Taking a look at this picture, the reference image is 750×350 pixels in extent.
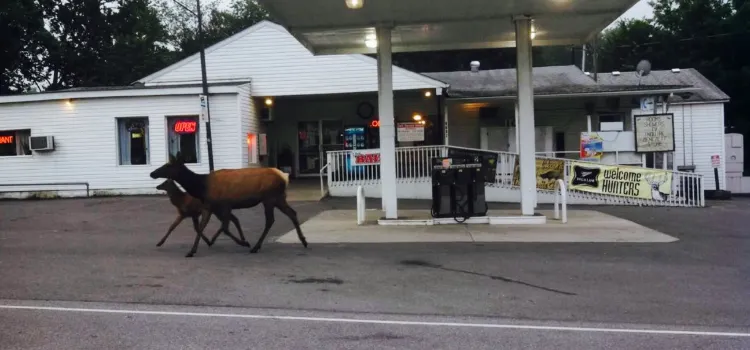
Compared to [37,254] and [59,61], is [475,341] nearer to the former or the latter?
[37,254]

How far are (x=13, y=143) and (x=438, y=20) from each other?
49.6 feet

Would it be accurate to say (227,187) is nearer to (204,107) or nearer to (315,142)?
(204,107)

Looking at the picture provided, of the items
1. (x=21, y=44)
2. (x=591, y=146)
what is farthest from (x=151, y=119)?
(x=21, y=44)

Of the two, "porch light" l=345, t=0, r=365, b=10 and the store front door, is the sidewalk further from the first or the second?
the store front door

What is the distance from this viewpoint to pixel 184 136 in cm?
2014

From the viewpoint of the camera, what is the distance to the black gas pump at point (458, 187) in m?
12.7

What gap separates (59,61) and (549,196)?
106ft

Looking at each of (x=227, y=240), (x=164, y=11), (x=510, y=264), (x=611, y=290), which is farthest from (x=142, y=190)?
(x=164, y=11)

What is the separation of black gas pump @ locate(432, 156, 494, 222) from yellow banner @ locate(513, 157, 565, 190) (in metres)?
5.50

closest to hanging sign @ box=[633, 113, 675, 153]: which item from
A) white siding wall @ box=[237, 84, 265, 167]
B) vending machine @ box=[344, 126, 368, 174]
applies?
vending machine @ box=[344, 126, 368, 174]

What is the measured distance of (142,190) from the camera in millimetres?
20000

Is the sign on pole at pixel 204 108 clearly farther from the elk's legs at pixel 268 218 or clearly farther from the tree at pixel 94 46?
the tree at pixel 94 46

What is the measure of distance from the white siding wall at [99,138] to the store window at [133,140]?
24 cm

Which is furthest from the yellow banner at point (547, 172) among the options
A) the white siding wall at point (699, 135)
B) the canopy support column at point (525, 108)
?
the white siding wall at point (699, 135)
